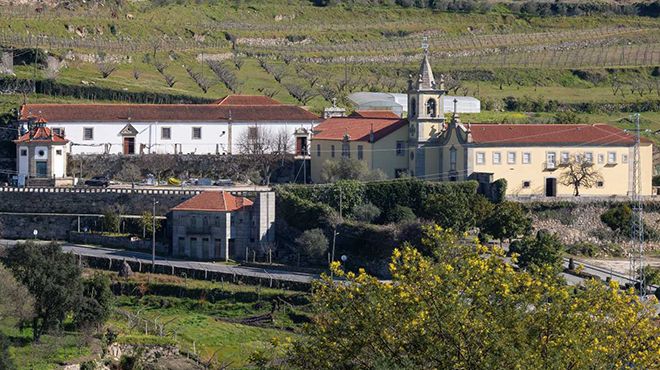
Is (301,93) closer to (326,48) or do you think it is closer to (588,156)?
(326,48)

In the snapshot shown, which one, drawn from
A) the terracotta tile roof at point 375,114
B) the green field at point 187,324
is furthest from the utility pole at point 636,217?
the green field at point 187,324

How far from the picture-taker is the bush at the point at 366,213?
68.9 metres

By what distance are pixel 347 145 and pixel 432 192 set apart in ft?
24.2

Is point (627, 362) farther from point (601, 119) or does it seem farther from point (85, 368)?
point (601, 119)

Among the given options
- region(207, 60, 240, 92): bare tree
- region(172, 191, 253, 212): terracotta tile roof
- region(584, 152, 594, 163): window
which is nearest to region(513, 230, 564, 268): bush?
region(584, 152, 594, 163): window

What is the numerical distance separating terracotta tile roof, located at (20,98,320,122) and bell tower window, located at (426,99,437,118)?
7.97m

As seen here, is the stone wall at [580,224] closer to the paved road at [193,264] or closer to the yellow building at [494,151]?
the yellow building at [494,151]

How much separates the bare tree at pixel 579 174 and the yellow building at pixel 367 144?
23.9ft

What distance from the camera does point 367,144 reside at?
75500 mm

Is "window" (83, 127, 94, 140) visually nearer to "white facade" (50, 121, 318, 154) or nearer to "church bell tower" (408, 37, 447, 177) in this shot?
"white facade" (50, 121, 318, 154)

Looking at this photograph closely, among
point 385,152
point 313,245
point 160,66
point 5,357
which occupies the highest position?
point 160,66

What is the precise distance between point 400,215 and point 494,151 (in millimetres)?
6919

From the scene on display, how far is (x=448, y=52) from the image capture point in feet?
406


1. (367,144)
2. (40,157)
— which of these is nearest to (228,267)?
(367,144)
